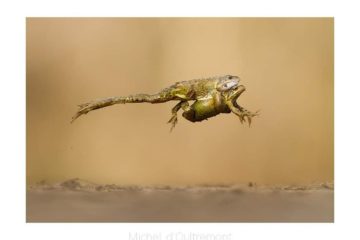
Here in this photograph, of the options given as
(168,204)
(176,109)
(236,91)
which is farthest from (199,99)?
(168,204)

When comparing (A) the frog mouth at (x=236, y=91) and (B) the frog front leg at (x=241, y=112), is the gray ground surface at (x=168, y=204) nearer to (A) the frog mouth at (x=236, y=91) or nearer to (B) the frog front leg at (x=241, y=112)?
(B) the frog front leg at (x=241, y=112)

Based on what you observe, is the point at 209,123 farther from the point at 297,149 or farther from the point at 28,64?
the point at 28,64

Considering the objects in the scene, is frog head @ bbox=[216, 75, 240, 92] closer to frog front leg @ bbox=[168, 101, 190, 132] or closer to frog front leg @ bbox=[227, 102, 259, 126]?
frog front leg @ bbox=[227, 102, 259, 126]

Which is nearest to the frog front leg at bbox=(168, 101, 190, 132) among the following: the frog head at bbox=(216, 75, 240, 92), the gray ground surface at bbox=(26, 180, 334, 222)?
the frog head at bbox=(216, 75, 240, 92)

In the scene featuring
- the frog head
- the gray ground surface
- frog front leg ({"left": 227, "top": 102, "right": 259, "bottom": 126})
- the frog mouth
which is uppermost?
the frog head

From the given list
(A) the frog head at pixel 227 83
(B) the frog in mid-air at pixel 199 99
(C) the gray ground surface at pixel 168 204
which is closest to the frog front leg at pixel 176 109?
(B) the frog in mid-air at pixel 199 99
